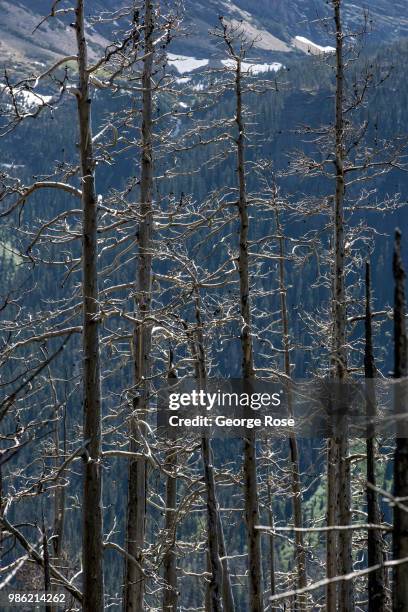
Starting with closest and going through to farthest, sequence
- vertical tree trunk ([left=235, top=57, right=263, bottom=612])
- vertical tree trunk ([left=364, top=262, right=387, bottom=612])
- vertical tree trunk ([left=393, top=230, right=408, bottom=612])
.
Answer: vertical tree trunk ([left=393, top=230, right=408, bottom=612])
vertical tree trunk ([left=364, top=262, right=387, bottom=612])
vertical tree trunk ([left=235, top=57, right=263, bottom=612])

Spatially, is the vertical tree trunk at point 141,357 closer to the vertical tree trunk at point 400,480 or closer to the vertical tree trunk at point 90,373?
the vertical tree trunk at point 90,373

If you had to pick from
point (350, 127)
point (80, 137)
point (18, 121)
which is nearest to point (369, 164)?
point (350, 127)

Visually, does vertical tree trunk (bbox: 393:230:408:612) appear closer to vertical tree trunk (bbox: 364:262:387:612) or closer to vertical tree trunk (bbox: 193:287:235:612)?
vertical tree trunk (bbox: 364:262:387:612)

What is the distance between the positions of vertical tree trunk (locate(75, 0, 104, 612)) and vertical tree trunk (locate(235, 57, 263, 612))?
3.89m

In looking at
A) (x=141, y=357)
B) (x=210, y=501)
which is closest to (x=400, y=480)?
(x=210, y=501)

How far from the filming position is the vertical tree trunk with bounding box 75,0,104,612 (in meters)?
10.0

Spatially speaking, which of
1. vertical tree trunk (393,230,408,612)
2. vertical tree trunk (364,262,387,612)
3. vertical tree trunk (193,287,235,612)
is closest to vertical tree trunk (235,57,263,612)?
vertical tree trunk (193,287,235,612)

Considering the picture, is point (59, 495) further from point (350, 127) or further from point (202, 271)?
point (350, 127)

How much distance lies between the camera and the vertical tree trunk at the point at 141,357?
1332 centimetres

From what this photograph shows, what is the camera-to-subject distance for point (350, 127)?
47.4ft

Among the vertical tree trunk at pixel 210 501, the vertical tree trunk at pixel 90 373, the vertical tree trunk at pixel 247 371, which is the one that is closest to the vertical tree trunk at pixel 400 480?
the vertical tree trunk at pixel 90 373

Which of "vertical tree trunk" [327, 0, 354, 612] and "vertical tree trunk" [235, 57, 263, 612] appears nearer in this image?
"vertical tree trunk" [235, 57, 263, 612]

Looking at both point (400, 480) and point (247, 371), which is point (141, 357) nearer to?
point (247, 371)

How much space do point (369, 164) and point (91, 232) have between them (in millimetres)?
5130
